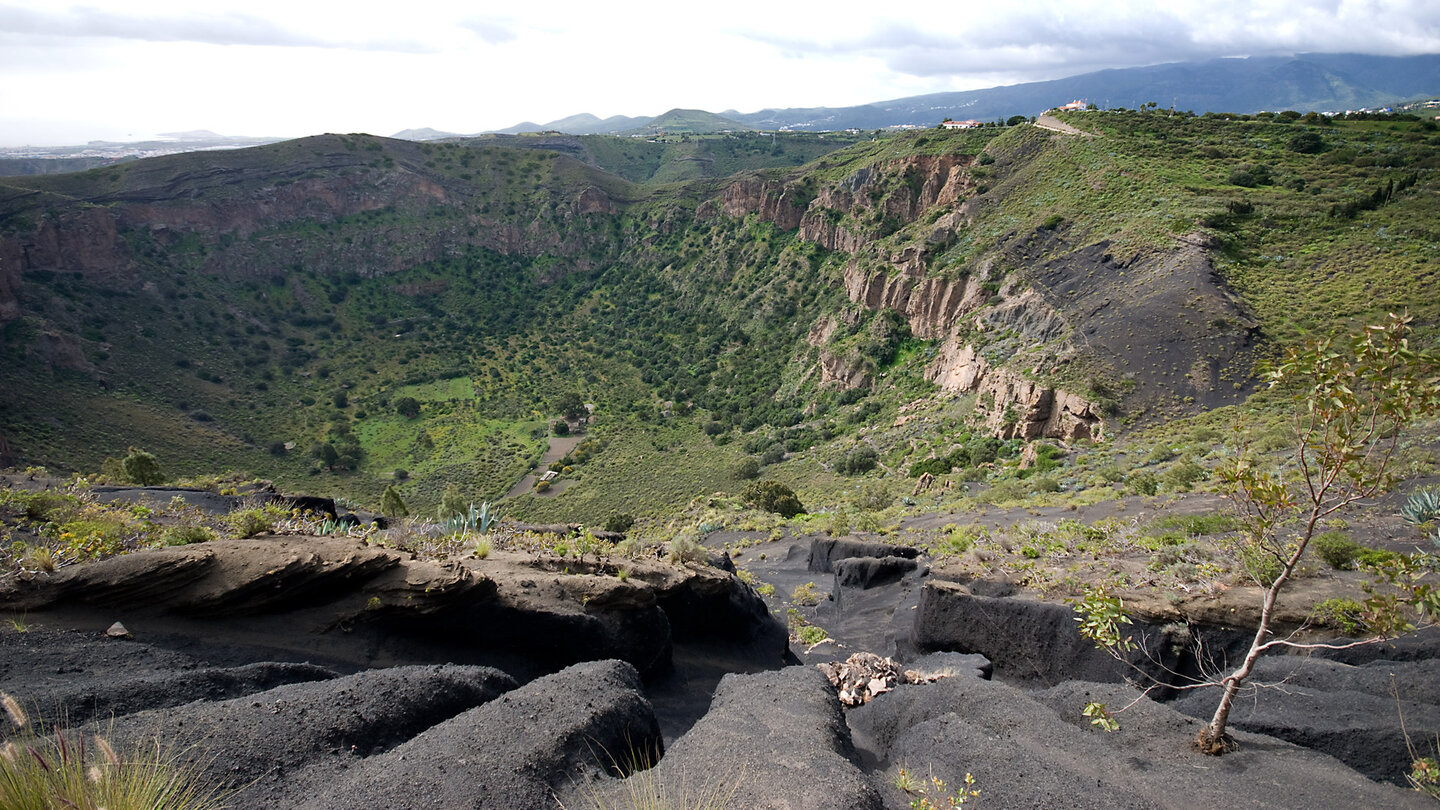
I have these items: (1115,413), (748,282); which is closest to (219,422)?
(748,282)

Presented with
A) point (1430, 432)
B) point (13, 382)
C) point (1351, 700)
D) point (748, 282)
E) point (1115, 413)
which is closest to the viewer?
point (1351, 700)

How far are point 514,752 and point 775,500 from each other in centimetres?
2582

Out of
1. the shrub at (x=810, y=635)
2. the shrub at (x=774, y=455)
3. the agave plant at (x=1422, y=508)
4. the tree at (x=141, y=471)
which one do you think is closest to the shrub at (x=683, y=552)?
the shrub at (x=810, y=635)

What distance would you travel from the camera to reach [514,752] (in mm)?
6242

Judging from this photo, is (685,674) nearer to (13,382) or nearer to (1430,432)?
(1430,432)

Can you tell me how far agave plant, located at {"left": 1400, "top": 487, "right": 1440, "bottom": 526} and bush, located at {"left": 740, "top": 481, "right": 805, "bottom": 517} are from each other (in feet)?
72.4

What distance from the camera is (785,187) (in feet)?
231

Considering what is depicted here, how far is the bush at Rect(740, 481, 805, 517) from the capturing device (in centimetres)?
3119

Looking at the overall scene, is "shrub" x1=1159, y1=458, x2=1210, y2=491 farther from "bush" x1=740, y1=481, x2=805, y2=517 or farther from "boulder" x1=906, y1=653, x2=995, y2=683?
"bush" x1=740, y1=481, x2=805, y2=517

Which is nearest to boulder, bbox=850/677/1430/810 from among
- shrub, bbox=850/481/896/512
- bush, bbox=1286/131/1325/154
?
shrub, bbox=850/481/896/512

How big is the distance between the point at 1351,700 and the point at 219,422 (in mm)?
66182

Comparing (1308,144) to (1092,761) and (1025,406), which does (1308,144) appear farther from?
(1092,761)

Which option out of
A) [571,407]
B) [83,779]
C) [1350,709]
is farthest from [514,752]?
[571,407]

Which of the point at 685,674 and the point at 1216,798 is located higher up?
the point at 1216,798
